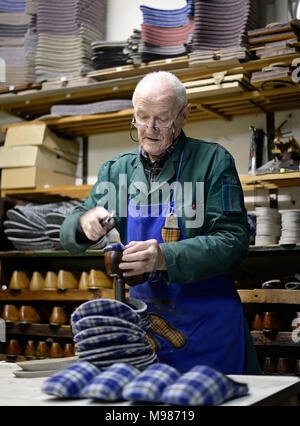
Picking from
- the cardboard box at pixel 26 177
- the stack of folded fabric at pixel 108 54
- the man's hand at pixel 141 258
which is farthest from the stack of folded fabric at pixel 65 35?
the man's hand at pixel 141 258

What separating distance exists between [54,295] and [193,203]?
226 centimetres

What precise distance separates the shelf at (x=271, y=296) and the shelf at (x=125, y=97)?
1228 millimetres

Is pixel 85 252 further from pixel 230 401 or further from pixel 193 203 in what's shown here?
pixel 230 401

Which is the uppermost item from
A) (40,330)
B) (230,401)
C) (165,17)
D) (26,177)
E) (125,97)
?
(165,17)

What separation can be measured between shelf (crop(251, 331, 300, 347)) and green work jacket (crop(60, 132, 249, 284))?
1549 millimetres

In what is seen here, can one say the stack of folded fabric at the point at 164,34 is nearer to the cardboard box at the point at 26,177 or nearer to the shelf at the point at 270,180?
the shelf at the point at 270,180

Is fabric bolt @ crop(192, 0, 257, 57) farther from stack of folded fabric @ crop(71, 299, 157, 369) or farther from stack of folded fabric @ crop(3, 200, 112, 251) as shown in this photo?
stack of folded fabric @ crop(71, 299, 157, 369)

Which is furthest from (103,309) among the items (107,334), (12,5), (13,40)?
(12,5)

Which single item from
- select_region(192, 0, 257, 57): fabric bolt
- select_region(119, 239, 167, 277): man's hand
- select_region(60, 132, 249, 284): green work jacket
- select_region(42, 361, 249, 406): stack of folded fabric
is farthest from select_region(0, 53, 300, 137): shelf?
select_region(42, 361, 249, 406): stack of folded fabric

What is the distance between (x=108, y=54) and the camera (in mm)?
4156

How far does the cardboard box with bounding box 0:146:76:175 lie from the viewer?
14.2ft

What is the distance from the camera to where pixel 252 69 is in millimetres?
3682
